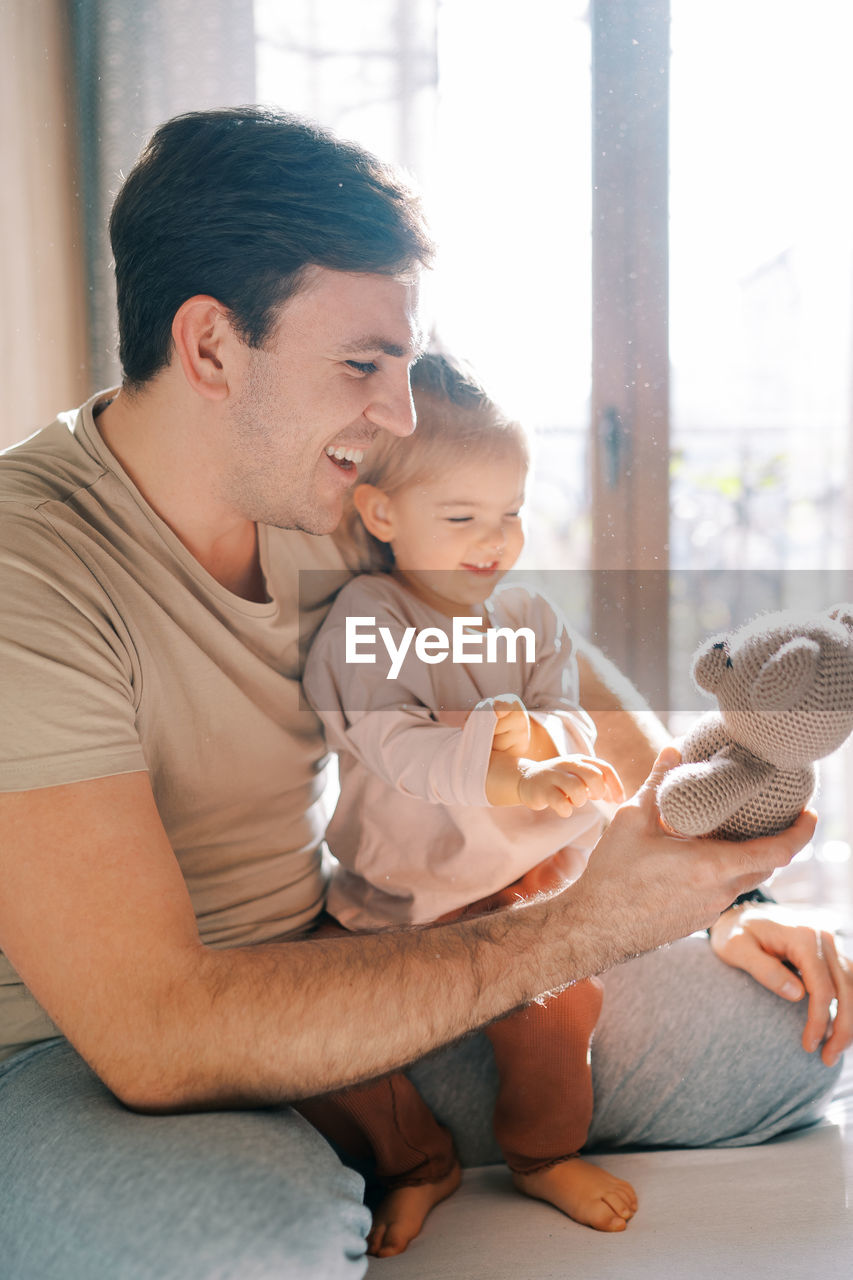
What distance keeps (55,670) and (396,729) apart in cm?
29

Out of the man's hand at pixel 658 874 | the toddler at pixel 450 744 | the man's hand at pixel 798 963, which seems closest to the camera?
the man's hand at pixel 658 874

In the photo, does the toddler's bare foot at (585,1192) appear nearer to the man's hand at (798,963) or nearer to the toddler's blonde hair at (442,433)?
the man's hand at (798,963)

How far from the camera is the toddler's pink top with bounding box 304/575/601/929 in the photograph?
0.88 metres

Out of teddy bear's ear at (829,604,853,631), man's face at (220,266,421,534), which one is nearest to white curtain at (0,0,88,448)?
man's face at (220,266,421,534)

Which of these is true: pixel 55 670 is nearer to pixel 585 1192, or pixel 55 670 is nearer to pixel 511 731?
pixel 511 731

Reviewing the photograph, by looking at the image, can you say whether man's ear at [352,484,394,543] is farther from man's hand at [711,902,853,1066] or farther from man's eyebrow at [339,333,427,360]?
man's hand at [711,902,853,1066]

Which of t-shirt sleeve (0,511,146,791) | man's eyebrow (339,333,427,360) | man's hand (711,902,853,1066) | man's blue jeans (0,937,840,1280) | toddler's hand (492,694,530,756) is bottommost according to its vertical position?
man's hand (711,902,853,1066)

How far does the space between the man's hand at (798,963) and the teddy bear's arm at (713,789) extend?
0.32 meters

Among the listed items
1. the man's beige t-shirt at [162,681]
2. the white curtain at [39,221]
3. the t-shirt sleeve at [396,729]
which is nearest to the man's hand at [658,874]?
the t-shirt sleeve at [396,729]

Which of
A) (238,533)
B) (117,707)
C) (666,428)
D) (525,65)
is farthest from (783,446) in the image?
(117,707)

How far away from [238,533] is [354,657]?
0.61ft

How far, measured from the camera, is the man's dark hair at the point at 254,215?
851 millimetres

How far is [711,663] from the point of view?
0.72 m

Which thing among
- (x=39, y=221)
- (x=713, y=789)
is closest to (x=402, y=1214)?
(x=713, y=789)
